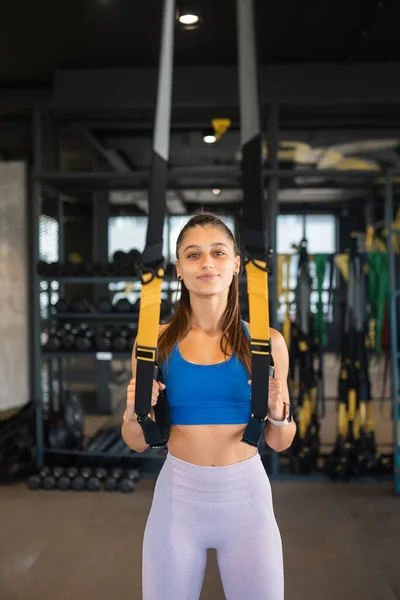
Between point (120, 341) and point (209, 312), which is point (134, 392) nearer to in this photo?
point (209, 312)

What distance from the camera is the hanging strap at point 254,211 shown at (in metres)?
0.98

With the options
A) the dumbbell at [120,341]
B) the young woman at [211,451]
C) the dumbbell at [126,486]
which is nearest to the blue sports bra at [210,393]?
the young woman at [211,451]

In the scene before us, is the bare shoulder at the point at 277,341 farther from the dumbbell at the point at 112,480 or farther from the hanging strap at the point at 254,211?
the dumbbell at the point at 112,480

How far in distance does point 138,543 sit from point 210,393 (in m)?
2.04

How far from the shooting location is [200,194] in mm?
9367

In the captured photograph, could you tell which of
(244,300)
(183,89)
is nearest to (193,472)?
(244,300)

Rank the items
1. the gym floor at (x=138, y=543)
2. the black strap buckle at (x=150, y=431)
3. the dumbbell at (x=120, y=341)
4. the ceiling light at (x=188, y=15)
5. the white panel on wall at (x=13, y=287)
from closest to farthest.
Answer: the black strap buckle at (x=150, y=431)
the gym floor at (x=138, y=543)
the ceiling light at (x=188, y=15)
the dumbbell at (x=120, y=341)
the white panel on wall at (x=13, y=287)

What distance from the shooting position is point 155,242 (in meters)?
1.05

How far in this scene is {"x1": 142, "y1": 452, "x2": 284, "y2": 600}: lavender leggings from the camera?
124 centimetres

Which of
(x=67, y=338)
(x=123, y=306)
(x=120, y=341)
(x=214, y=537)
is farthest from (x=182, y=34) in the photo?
(x=214, y=537)

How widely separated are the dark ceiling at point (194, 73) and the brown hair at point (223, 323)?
2.05 m

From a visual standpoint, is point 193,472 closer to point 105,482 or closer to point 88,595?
point 88,595

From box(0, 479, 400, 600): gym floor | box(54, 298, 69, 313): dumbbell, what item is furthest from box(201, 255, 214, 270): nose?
box(54, 298, 69, 313): dumbbell

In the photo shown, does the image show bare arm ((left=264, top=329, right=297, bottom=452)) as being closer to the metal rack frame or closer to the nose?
the nose
